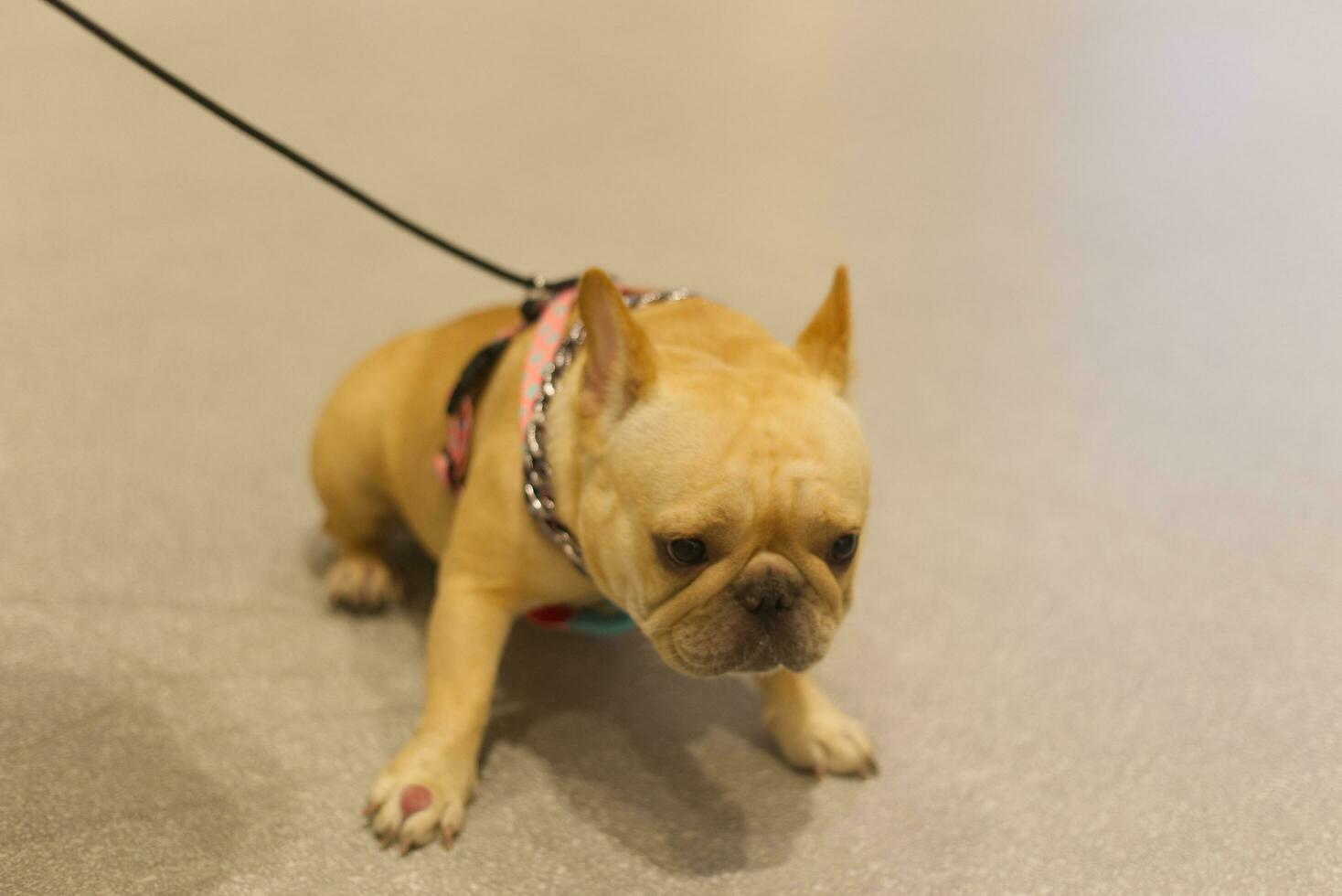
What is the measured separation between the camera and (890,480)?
2080mm

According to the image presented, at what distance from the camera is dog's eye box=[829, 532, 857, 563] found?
3.92 feet

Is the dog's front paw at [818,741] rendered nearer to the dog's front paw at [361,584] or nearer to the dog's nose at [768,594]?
the dog's nose at [768,594]

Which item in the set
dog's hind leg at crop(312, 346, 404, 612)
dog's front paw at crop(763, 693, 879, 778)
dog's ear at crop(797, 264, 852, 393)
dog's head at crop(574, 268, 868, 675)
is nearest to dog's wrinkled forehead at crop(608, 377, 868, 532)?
dog's head at crop(574, 268, 868, 675)

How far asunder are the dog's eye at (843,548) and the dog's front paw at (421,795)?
487 millimetres

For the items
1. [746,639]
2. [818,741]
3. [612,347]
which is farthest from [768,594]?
[818,741]

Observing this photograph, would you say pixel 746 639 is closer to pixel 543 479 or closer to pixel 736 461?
pixel 736 461

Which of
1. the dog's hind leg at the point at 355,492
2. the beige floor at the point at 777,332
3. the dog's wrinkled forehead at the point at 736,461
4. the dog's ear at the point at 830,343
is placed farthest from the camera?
the dog's hind leg at the point at 355,492

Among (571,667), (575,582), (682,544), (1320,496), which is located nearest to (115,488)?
(571,667)

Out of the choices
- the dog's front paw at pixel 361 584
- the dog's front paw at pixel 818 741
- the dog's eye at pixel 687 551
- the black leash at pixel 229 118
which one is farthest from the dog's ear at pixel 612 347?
the dog's front paw at pixel 361 584

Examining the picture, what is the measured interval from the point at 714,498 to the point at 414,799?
0.50m

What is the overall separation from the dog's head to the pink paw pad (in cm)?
32

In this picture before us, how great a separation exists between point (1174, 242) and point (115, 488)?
2463 millimetres

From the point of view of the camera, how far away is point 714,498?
1135mm

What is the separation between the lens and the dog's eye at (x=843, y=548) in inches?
47.0
